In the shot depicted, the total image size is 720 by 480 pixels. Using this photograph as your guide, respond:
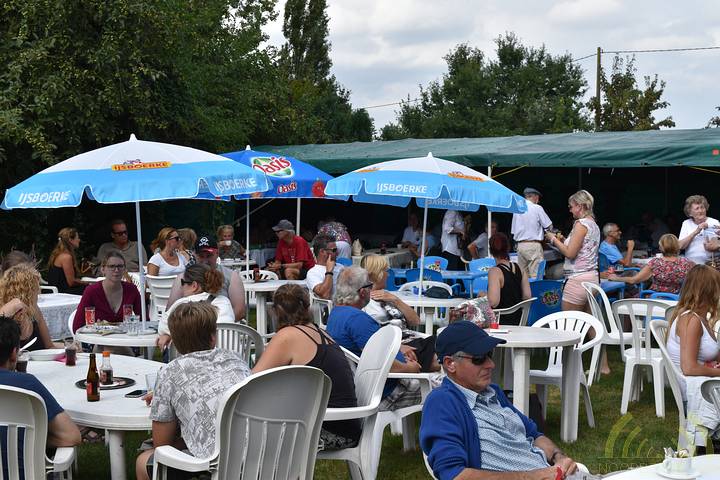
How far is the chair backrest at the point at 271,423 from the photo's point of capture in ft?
10.2

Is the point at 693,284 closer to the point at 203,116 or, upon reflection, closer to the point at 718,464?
the point at 718,464

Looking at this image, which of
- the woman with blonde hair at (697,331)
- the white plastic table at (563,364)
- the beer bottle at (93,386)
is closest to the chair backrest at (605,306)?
the white plastic table at (563,364)

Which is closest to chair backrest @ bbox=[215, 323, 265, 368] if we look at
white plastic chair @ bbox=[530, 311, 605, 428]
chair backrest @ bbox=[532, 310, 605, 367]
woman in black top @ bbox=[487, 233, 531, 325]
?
white plastic chair @ bbox=[530, 311, 605, 428]

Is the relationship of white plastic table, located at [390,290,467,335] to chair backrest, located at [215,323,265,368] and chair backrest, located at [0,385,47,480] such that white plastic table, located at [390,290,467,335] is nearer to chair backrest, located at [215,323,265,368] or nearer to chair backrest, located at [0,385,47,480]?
chair backrest, located at [215,323,265,368]

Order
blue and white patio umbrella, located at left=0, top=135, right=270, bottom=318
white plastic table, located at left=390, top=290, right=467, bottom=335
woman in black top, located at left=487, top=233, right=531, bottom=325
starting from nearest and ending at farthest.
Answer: blue and white patio umbrella, located at left=0, top=135, right=270, bottom=318 < woman in black top, located at left=487, top=233, right=531, bottom=325 < white plastic table, located at left=390, top=290, right=467, bottom=335

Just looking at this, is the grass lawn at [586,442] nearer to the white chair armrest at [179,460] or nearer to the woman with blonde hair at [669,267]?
the woman with blonde hair at [669,267]

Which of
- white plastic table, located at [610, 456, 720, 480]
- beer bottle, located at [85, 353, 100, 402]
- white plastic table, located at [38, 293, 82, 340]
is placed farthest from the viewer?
white plastic table, located at [38, 293, 82, 340]

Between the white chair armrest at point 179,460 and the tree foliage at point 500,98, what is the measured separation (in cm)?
3239

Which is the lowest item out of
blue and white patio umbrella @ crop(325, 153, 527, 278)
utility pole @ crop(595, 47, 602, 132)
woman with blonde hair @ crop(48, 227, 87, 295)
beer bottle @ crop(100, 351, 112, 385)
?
beer bottle @ crop(100, 351, 112, 385)

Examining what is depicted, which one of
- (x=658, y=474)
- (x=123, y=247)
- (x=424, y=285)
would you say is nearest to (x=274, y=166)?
(x=123, y=247)

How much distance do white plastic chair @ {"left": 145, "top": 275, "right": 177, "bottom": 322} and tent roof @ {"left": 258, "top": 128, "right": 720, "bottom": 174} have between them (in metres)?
5.90

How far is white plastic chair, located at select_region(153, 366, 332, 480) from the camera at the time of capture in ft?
10.2

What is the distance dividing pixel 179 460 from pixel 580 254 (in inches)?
200

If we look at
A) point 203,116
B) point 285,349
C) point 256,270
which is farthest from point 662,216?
point 285,349
